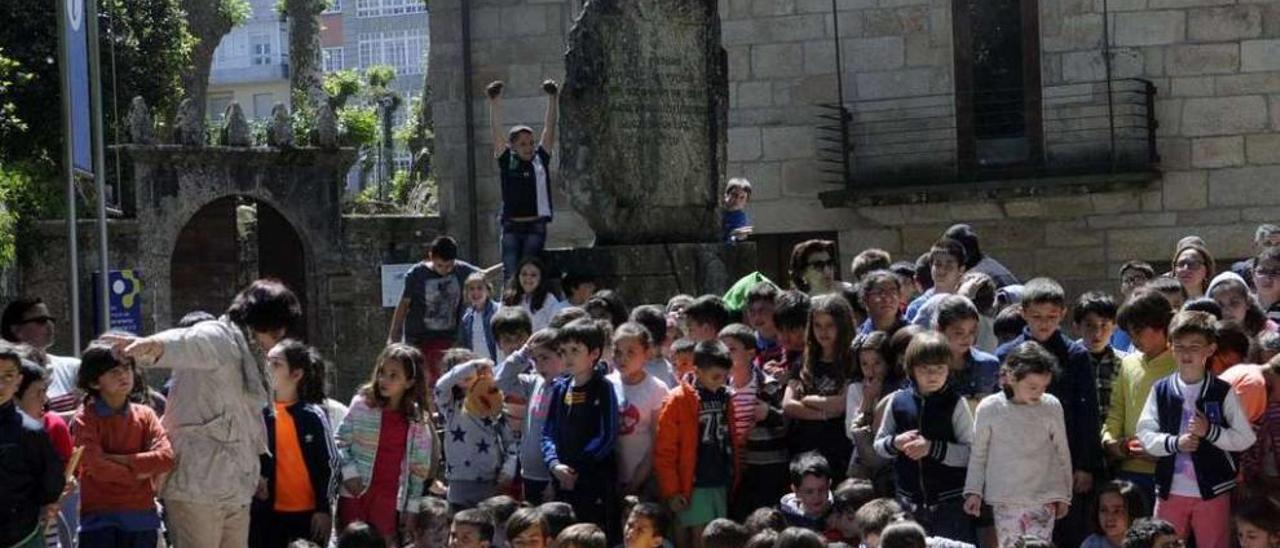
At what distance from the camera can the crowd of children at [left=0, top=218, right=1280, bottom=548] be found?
898 centimetres

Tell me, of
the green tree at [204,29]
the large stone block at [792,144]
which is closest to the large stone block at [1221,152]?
the large stone block at [792,144]

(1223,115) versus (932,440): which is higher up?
(1223,115)

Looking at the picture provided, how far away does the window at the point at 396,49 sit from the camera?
72.8 m

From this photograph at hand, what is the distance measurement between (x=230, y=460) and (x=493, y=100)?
4984 millimetres

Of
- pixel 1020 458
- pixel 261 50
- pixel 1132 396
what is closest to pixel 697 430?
pixel 1020 458

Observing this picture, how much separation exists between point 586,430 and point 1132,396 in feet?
8.15

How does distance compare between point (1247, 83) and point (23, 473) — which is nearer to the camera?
point (23, 473)

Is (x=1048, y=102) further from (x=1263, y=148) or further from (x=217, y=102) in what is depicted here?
(x=217, y=102)

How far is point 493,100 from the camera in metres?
13.5

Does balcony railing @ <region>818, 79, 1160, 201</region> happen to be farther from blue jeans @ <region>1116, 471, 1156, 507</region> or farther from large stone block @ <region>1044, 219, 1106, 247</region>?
blue jeans @ <region>1116, 471, 1156, 507</region>

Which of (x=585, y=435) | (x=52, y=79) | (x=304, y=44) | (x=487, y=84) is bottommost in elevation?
(x=585, y=435)

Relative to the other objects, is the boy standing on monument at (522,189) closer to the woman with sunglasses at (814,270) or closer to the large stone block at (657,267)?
the large stone block at (657,267)

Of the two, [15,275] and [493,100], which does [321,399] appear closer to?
[493,100]

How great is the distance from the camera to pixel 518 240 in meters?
13.6
